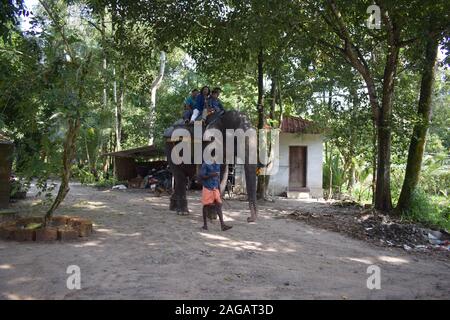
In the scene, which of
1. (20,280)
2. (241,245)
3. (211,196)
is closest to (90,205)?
(211,196)

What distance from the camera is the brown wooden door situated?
771 inches

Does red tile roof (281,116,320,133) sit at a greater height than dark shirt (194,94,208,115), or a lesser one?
greater

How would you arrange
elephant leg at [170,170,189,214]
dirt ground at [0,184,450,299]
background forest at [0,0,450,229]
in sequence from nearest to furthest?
dirt ground at [0,184,450,299], background forest at [0,0,450,229], elephant leg at [170,170,189,214]

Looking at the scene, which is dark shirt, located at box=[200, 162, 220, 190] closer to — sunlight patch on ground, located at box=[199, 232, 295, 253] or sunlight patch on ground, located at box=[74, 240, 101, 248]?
sunlight patch on ground, located at box=[199, 232, 295, 253]

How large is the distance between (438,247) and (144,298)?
242 inches

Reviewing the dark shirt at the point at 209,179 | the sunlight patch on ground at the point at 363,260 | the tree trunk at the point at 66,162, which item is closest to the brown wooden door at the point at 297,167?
the dark shirt at the point at 209,179

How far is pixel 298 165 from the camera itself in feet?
64.4

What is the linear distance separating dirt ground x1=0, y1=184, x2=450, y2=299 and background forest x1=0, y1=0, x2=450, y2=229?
169cm

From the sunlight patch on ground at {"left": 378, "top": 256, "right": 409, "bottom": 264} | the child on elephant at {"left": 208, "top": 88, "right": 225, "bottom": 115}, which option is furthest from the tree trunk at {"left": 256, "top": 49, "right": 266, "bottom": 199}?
the sunlight patch on ground at {"left": 378, "top": 256, "right": 409, "bottom": 264}

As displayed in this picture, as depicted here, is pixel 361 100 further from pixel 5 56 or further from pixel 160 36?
pixel 5 56

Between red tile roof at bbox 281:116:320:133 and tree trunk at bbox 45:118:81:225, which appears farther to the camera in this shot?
red tile roof at bbox 281:116:320:133

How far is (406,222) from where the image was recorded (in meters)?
10.4

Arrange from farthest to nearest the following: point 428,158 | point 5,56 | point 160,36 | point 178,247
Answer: point 428,158, point 160,36, point 5,56, point 178,247
